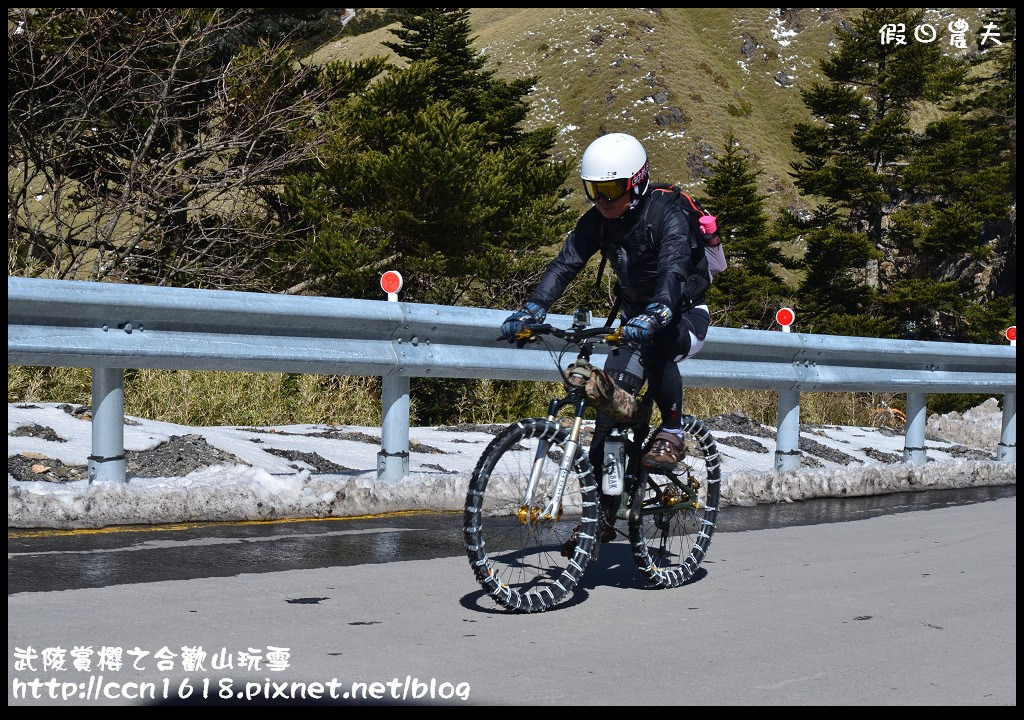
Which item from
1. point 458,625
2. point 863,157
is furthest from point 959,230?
point 458,625

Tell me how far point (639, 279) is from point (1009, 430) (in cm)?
615

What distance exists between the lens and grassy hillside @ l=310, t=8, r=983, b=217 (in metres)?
104

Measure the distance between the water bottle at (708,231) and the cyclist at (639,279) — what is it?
0.07 m

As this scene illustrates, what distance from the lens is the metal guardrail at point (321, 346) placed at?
5.56m

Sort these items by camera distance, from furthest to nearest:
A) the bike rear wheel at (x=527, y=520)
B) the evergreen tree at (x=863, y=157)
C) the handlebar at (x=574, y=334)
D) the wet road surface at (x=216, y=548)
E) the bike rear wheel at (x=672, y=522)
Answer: the evergreen tree at (x=863, y=157) < the bike rear wheel at (x=672, y=522) < the handlebar at (x=574, y=334) < the wet road surface at (x=216, y=548) < the bike rear wheel at (x=527, y=520)

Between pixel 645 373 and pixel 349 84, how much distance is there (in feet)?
65.0

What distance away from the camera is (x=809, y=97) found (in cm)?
5369

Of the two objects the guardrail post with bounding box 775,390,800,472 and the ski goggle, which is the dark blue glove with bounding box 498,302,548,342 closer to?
the ski goggle

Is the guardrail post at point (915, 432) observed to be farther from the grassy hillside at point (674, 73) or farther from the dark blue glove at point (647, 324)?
the grassy hillside at point (674, 73)

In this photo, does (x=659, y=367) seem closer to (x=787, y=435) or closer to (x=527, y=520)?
(x=527, y=520)

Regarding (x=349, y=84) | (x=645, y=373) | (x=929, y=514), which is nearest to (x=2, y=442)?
(x=645, y=373)

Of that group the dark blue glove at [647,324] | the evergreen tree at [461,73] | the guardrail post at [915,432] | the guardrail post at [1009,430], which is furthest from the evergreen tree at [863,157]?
the dark blue glove at [647,324]

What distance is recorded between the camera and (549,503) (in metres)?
4.73

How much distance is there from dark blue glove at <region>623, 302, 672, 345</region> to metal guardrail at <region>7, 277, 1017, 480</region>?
189 cm
